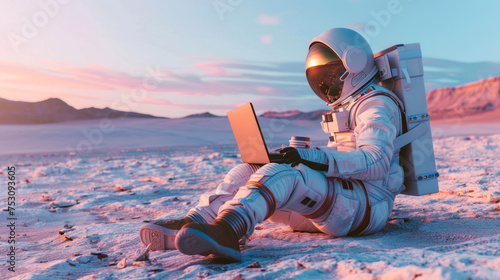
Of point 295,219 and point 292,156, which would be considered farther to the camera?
point 295,219

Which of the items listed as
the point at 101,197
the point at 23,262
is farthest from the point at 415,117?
the point at 101,197

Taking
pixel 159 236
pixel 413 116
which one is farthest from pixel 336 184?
pixel 159 236

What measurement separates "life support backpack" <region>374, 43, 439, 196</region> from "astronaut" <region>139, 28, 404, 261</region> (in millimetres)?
107

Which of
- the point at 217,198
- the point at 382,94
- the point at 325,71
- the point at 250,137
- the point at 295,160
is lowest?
the point at 217,198

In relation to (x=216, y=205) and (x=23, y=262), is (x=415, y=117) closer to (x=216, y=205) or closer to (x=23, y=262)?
(x=216, y=205)

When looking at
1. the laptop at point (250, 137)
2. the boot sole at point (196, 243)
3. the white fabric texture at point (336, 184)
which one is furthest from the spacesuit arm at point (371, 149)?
the boot sole at point (196, 243)

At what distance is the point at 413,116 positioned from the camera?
2.64 meters

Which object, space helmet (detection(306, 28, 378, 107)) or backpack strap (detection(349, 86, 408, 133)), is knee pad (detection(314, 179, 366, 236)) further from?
space helmet (detection(306, 28, 378, 107))

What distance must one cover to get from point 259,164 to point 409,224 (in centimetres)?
129

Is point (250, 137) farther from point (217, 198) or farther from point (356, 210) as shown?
point (356, 210)

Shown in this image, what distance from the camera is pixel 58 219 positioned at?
370 centimetres

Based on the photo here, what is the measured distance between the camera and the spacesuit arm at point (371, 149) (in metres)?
2.22

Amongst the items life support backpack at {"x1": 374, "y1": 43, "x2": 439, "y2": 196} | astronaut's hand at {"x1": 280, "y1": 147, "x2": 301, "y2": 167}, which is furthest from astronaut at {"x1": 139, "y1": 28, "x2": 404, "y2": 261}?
life support backpack at {"x1": 374, "y1": 43, "x2": 439, "y2": 196}

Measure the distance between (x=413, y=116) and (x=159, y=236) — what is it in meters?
1.84
